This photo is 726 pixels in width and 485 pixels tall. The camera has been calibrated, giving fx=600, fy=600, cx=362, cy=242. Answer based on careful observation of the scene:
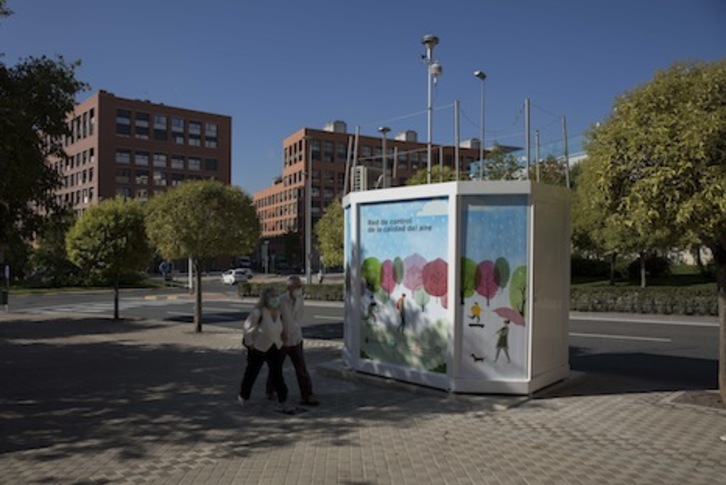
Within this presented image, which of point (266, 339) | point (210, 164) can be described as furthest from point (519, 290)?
point (210, 164)

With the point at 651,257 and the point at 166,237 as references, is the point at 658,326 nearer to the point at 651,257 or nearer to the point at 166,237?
the point at 166,237

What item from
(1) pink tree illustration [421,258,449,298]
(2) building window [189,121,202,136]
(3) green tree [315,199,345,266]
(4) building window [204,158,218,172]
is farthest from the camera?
(4) building window [204,158,218,172]

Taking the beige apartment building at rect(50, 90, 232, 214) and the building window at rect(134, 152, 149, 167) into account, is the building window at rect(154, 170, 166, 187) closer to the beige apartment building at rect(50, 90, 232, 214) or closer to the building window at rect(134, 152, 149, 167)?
the beige apartment building at rect(50, 90, 232, 214)

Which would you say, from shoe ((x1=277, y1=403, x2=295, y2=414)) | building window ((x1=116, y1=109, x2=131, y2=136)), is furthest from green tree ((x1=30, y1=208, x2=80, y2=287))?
shoe ((x1=277, y1=403, x2=295, y2=414))

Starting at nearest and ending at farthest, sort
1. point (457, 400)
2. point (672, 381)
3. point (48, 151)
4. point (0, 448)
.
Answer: point (0, 448) < point (457, 400) < point (672, 381) < point (48, 151)

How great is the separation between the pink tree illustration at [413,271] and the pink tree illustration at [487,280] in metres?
0.79

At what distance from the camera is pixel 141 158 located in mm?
82312

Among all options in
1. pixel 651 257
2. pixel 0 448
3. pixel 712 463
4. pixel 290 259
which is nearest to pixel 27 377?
pixel 0 448

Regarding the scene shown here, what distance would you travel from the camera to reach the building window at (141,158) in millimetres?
81875

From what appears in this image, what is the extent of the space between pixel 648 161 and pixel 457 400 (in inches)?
136

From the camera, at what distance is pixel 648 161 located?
21.2ft

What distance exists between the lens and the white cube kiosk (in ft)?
23.5

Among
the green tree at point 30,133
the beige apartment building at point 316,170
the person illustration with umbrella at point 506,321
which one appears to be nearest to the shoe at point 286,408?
the person illustration with umbrella at point 506,321

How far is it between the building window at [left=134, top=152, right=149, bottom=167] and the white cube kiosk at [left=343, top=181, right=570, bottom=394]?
80.6 meters
